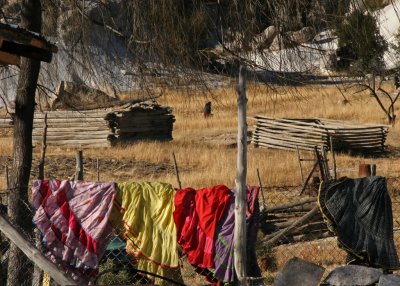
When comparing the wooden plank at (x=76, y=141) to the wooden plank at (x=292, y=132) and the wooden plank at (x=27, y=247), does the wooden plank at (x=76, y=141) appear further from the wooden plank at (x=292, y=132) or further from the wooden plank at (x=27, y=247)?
the wooden plank at (x=27, y=247)

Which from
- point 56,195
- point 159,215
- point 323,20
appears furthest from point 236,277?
point 323,20

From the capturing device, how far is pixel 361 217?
349 inches

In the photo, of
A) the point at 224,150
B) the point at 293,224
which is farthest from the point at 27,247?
the point at 224,150

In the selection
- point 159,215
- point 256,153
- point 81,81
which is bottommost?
point 256,153

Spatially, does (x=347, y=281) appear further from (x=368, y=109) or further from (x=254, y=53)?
(x=368, y=109)

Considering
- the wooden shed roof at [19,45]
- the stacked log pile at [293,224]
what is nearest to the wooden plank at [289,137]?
the stacked log pile at [293,224]

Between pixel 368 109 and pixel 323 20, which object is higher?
pixel 323 20

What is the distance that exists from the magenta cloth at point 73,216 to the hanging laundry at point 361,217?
6.98 ft

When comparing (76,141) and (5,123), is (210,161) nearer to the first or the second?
(76,141)

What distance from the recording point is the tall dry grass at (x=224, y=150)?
19125 millimetres

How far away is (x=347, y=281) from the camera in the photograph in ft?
27.5

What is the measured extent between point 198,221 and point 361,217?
1.71 m

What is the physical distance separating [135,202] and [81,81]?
93.3 inches

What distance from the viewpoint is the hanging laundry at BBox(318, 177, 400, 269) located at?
8797 millimetres
